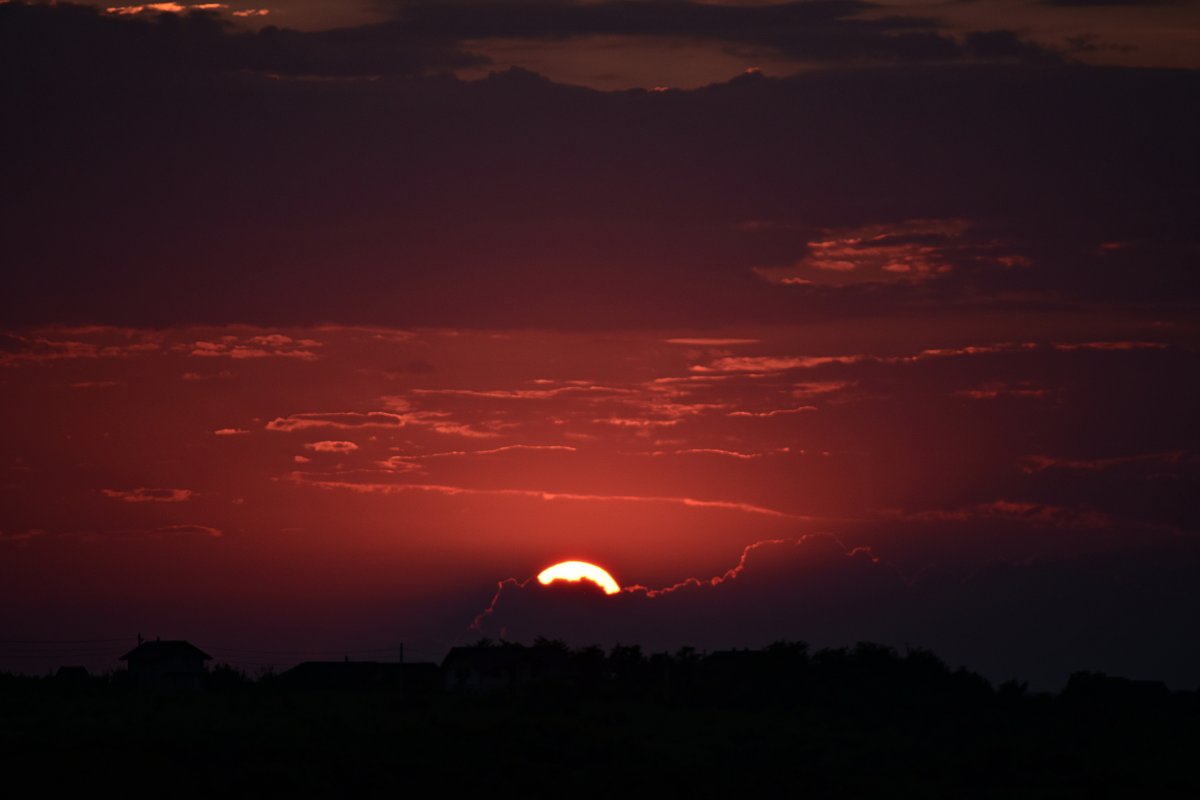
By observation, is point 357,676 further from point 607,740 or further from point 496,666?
point 607,740

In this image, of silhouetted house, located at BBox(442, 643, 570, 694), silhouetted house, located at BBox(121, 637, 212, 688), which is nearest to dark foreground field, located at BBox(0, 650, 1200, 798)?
silhouetted house, located at BBox(442, 643, 570, 694)

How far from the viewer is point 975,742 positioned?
7688cm

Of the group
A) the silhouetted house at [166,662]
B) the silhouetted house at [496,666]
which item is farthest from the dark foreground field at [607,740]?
the silhouetted house at [166,662]

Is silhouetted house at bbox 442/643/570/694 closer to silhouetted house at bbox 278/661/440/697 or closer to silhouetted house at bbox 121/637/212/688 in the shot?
silhouetted house at bbox 278/661/440/697

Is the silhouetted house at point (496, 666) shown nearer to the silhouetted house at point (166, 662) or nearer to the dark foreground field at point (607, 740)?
the dark foreground field at point (607, 740)

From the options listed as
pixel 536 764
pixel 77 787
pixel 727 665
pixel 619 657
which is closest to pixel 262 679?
pixel 619 657

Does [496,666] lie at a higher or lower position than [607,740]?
higher

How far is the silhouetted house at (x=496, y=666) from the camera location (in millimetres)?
100562

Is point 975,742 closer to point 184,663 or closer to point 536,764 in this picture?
point 536,764

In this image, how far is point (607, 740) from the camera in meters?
66.6

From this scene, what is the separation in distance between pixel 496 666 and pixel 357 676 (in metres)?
10.5

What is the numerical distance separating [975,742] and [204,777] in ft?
123

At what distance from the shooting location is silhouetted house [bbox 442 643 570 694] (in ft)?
330

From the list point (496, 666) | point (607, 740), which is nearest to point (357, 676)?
point (496, 666)
